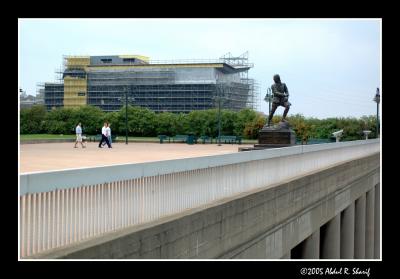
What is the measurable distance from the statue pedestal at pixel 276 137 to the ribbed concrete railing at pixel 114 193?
1064 cm

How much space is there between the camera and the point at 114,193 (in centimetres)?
705

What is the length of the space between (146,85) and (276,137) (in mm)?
73803

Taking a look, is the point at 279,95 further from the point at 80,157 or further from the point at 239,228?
the point at 239,228

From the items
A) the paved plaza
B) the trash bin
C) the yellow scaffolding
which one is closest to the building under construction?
the yellow scaffolding

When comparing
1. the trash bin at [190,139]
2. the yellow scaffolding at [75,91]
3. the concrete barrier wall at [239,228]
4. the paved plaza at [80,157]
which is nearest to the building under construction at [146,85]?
the yellow scaffolding at [75,91]

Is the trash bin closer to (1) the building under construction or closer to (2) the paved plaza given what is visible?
(2) the paved plaza

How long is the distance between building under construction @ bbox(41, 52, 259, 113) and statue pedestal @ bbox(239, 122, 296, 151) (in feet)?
211

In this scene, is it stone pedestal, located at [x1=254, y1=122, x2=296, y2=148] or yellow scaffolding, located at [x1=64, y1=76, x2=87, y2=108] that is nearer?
stone pedestal, located at [x1=254, y1=122, x2=296, y2=148]

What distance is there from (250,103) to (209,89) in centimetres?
1953

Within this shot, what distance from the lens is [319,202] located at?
54.5 feet

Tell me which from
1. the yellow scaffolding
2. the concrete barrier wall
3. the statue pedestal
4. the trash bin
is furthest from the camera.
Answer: the yellow scaffolding

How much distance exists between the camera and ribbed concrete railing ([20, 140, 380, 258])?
5.81 meters

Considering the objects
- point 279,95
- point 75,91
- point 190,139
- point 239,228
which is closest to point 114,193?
point 239,228
